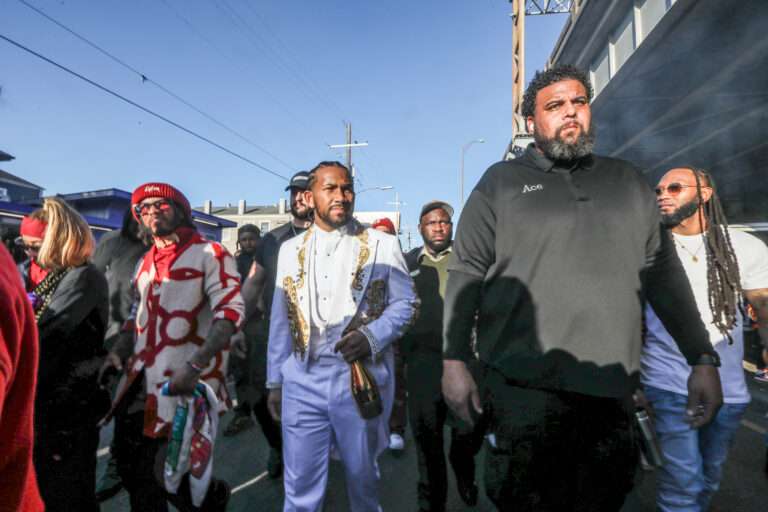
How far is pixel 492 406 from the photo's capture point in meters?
1.64

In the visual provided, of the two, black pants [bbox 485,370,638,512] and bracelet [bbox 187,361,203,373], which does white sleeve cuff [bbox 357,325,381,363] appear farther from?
bracelet [bbox 187,361,203,373]

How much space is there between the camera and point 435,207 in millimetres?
3900

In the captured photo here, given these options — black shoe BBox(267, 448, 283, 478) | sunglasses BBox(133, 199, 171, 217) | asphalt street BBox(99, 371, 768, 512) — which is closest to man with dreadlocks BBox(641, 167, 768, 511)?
asphalt street BBox(99, 371, 768, 512)

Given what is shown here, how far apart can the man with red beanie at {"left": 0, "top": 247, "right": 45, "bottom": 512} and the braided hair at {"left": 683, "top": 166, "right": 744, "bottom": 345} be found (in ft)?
10.0

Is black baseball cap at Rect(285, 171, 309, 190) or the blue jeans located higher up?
black baseball cap at Rect(285, 171, 309, 190)

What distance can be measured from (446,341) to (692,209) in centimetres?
211

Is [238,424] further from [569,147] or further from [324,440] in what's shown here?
[569,147]

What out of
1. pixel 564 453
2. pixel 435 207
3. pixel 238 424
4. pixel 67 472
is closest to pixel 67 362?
pixel 67 472

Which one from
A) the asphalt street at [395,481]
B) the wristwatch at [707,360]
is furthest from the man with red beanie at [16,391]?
the asphalt street at [395,481]

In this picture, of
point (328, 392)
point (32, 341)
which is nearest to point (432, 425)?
point (328, 392)

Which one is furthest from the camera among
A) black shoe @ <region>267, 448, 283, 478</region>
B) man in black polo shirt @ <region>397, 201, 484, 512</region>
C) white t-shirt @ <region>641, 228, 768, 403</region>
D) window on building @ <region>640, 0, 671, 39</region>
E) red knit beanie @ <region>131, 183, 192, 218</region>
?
window on building @ <region>640, 0, 671, 39</region>

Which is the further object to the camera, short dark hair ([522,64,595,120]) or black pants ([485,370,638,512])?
short dark hair ([522,64,595,120])

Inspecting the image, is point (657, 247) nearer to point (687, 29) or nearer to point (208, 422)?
point (208, 422)

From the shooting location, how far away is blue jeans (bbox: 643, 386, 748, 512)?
2.13 m
